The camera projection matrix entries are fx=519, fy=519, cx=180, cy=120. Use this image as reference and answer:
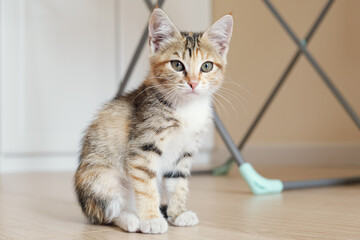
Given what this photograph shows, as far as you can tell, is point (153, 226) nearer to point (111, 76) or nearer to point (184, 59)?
point (184, 59)

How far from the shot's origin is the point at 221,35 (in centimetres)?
127

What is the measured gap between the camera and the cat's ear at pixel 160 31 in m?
1.19

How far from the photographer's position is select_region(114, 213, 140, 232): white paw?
109 cm

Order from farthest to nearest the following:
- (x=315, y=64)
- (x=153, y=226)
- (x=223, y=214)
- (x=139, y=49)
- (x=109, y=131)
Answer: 1. (x=315, y=64)
2. (x=139, y=49)
3. (x=223, y=214)
4. (x=109, y=131)
5. (x=153, y=226)

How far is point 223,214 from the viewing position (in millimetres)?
1301

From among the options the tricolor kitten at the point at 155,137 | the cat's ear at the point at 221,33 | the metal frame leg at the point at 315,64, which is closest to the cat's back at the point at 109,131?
the tricolor kitten at the point at 155,137

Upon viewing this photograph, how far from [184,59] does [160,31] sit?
117 millimetres

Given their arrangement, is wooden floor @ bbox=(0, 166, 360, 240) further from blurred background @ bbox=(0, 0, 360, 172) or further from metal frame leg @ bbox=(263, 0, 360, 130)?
blurred background @ bbox=(0, 0, 360, 172)

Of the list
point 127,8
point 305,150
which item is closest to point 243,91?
point 305,150

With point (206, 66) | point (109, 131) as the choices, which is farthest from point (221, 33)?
point (109, 131)

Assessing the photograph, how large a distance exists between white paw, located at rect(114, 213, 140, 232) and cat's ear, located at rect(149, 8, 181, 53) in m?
0.38

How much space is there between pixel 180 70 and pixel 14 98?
6.42ft

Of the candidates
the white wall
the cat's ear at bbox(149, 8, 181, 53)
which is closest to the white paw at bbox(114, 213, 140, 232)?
the cat's ear at bbox(149, 8, 181, 53)

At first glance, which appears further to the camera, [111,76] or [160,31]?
[111,76]
